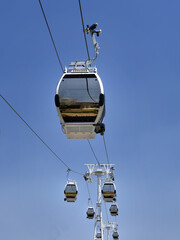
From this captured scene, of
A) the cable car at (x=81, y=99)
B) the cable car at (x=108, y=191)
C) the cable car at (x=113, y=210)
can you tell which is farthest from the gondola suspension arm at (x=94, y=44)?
the cable car at (x=113, y=210)

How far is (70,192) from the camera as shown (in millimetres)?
19141

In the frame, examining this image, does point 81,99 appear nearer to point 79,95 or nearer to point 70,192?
point 79,95

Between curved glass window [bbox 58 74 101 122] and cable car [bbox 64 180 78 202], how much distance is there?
12062 millimetres

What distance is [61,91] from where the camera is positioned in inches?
300

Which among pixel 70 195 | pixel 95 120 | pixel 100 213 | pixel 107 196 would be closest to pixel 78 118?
pixel 95 120

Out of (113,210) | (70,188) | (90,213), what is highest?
(70,188)

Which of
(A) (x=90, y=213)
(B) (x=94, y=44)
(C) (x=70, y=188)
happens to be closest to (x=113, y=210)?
(A) (x=90, y=213)

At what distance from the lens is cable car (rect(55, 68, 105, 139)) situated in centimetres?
759

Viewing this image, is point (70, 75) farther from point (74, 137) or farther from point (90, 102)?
point (74, 137)

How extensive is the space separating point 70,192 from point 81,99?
1249cm

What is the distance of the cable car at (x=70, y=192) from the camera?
1914 cm

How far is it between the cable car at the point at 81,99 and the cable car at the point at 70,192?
11.6 metres

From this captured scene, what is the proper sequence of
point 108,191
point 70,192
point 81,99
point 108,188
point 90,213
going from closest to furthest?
1. point 81,99
2. point 70,192
3. point 108,191
4. point 108,188
5. point 90,213

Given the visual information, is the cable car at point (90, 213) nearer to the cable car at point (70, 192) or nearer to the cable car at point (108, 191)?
the cable car at point (108, 191)
